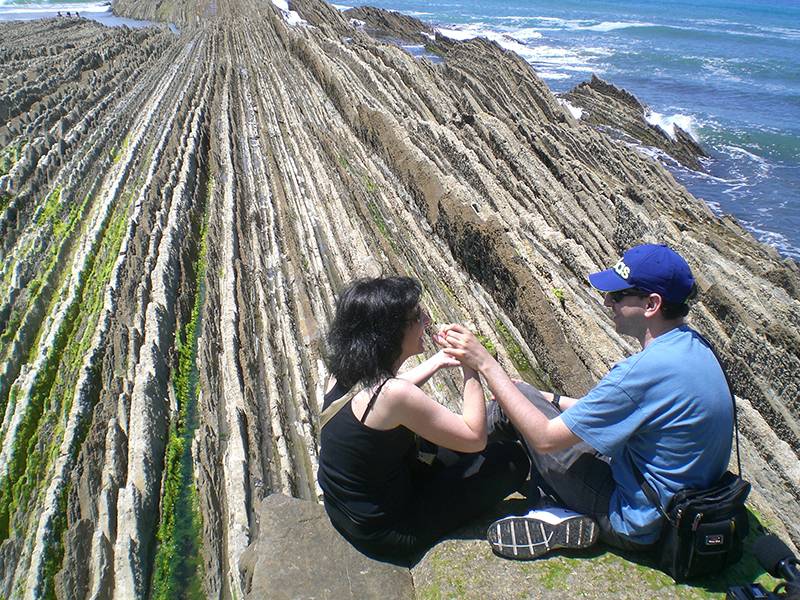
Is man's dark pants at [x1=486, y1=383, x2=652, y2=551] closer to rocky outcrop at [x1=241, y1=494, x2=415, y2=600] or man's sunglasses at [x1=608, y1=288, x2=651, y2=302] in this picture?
man's sunglasses at [x1=608, y1=288, x2=651, y2=302]

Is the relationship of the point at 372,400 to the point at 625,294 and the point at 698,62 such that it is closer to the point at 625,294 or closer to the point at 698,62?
the point at 625,294

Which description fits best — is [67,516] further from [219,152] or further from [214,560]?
[219,152]

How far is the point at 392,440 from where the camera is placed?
11.4 feet

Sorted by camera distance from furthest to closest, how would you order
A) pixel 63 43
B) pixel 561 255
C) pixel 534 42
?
pixel 534 42 → pixel 63 43 → pixel 561 255

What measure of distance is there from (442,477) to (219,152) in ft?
47.0

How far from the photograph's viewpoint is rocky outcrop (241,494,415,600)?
3699 mm

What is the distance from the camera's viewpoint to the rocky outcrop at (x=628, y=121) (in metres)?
23.8

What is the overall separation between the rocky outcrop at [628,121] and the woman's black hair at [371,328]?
22317mm

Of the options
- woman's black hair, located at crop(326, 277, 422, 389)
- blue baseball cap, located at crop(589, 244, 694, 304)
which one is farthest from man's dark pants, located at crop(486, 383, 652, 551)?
woman's black hair, located at crop(326, 277, 422, 389)

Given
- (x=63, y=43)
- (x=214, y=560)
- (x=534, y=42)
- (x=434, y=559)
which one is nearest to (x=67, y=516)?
(x=214, y=560)

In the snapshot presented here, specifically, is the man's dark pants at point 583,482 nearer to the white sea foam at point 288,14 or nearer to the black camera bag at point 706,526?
the black camera bag at point 706,526

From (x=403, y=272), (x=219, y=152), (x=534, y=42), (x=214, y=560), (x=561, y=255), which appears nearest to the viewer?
(x=214, y=560)

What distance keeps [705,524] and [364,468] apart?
1.85 m

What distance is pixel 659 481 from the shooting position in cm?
332
